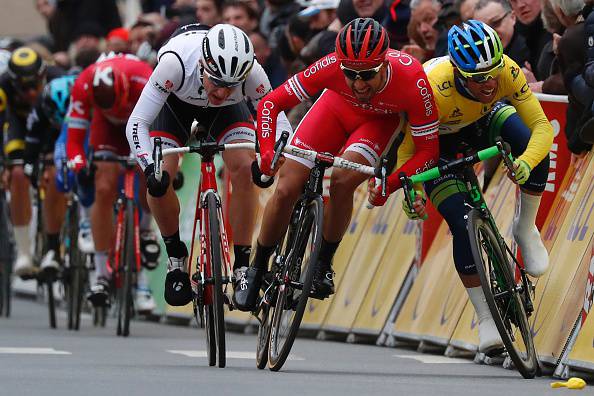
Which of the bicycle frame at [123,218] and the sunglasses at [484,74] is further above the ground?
the sunglasses at [484,74]

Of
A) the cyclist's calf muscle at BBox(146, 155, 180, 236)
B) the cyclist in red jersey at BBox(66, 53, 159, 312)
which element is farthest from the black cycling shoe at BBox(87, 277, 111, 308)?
the cyclist's calf muscle at BBox(146, 155, 180, 236)

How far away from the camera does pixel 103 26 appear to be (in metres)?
24.2

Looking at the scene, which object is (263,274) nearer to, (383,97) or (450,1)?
(383,97)

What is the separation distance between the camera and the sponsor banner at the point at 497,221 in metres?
12.0

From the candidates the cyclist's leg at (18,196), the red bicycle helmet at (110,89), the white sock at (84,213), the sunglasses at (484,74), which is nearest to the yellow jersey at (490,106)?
the sunglasses at (484,74)

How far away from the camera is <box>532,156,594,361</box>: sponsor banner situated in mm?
10758

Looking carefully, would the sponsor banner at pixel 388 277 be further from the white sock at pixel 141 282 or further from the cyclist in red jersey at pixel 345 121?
the cyclist in red jersey at pixel 345 121

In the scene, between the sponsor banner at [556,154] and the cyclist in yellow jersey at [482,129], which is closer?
the cyclist in yellow jersey at [482,129]

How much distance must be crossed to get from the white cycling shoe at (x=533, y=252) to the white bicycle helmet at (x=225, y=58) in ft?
6.49

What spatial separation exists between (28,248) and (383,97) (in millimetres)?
8333

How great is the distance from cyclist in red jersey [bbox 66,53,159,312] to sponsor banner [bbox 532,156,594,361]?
458cm

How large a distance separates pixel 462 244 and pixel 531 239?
505mm

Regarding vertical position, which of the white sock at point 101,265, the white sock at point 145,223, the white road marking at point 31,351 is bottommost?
the white road marking at point 31,351

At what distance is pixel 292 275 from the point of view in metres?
10.5
